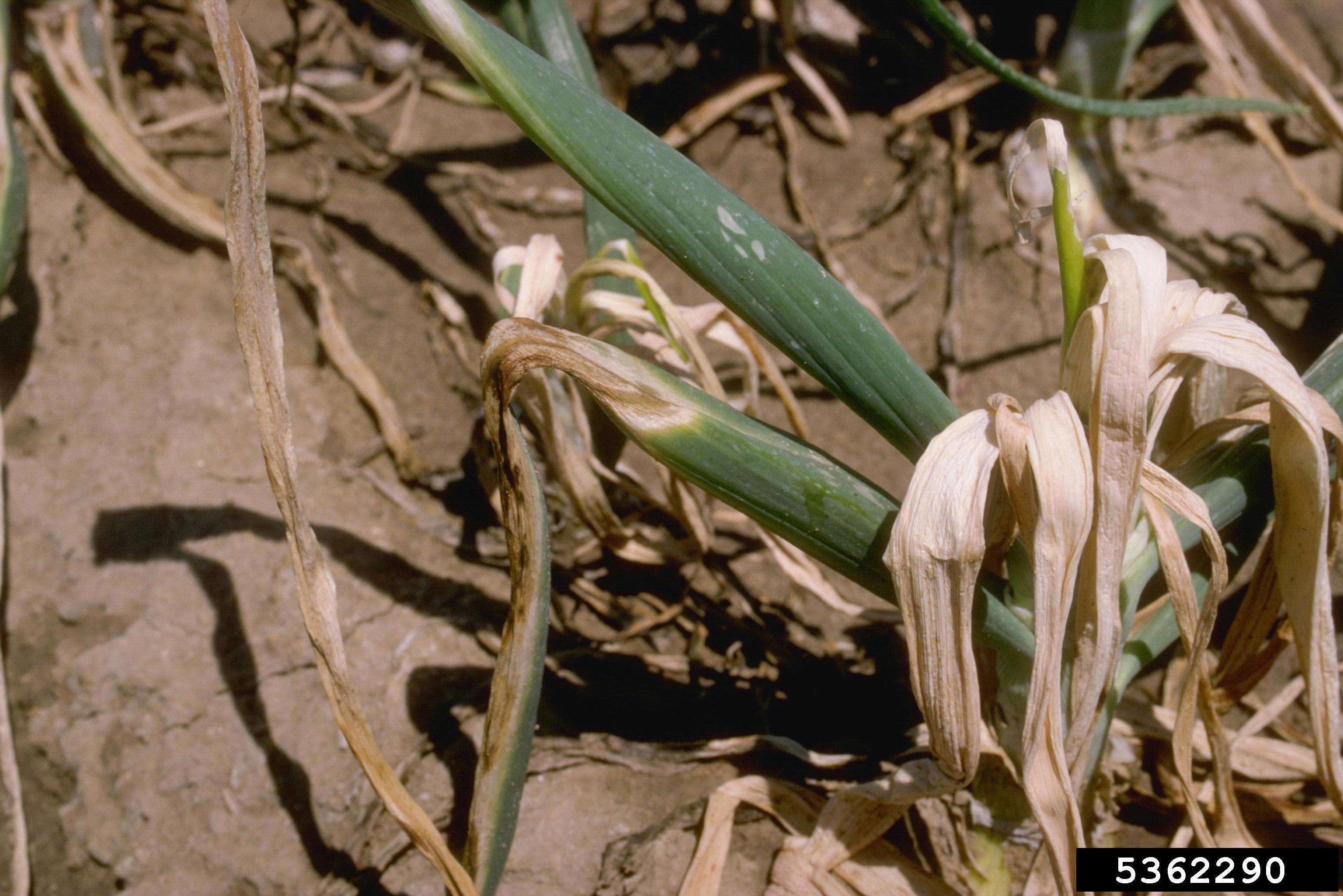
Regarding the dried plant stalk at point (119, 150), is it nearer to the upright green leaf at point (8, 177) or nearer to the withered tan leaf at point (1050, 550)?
the upright green leaf at point (8, 177)

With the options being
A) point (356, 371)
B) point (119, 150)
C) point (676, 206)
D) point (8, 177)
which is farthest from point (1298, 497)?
point (119, 150)

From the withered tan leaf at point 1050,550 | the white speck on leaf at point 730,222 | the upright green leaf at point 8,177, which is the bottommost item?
the withered tan leaf at point 1050,550

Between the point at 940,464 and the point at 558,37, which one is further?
the point at 558,37

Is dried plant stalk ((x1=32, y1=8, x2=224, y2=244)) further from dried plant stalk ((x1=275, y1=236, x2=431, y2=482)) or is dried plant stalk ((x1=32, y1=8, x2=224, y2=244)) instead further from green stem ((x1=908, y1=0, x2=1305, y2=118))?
green stem ((x1=908, y1=0, x2=1305, y2=118))

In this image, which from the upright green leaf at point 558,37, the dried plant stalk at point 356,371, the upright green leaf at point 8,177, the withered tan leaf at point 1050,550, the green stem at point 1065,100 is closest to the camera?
the withered tan leaf at point 1050,550

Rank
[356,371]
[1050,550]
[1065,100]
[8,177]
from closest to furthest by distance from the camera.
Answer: [1050,550] → [1065,100] → [8,177] → [356,371]

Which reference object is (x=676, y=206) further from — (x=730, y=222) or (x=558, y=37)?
(x=558, y=37)

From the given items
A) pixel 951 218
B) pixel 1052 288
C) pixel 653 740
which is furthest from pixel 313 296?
pixel 1052 288

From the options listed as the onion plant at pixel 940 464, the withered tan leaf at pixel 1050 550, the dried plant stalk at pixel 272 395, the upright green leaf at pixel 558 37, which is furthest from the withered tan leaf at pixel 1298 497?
the dried plant stalk at pixel 272 395
